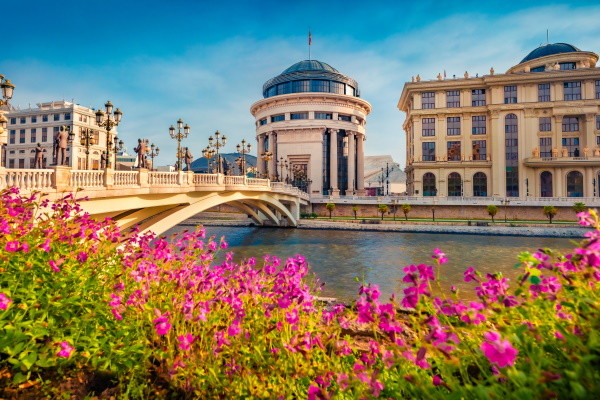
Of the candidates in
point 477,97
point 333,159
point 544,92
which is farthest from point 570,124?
point 333,159

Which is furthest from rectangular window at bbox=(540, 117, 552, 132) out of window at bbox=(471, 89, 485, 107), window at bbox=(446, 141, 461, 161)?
window at bbox=(446, 141, 461, 161)

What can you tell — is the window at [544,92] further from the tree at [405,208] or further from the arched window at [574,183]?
the tree at [405,208]

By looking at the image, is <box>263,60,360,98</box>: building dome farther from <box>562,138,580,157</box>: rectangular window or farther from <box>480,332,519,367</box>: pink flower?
<box>480,332,519,367</box>: pink flower

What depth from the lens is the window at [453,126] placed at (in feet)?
199

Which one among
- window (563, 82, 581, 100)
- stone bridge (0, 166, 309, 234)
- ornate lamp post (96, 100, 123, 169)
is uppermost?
window (563, 82, 581, 100)

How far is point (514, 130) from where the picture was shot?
189ft

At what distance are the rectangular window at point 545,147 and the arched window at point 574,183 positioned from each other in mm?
4760

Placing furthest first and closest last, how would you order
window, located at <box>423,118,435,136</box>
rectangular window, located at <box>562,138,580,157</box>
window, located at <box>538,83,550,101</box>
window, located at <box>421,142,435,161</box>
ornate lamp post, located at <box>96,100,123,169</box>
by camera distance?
window, located at <box>423,118,435,136</box> → window, located at <box>421,142,435,161</box> → window, located at <box>538,83,550,101</box> → rectangular window, located at <box>562,138,580,157</box> → ornate lamp post, located at <box>96,100,123,169</box>

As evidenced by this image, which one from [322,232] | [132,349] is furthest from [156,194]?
[322,232]

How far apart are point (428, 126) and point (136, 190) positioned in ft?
190

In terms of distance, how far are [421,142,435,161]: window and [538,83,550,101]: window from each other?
62.4ft

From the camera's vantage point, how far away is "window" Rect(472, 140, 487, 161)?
5938 centimetres

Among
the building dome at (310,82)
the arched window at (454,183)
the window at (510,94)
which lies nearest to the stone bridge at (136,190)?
the arched window at (454,183)

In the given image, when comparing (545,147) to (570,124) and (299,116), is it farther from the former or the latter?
(299,116)
